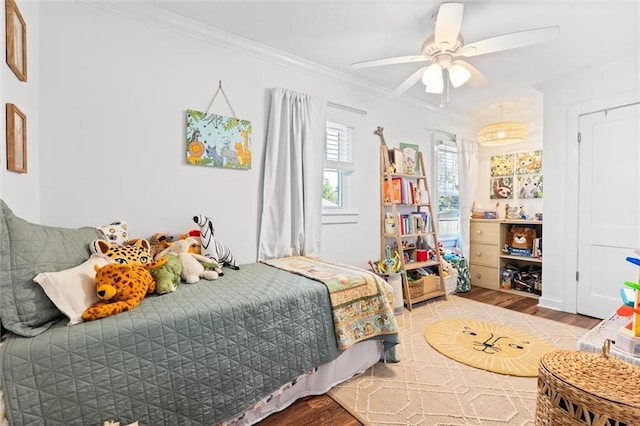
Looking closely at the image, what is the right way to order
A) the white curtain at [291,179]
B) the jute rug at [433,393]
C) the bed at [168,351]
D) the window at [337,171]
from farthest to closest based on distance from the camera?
the window at [337,171], the white curtain at [291,179], the jute rug at [433,393], the bed at [168,351]

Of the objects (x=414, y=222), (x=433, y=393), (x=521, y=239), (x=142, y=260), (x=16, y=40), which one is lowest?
(x=433, y=393)

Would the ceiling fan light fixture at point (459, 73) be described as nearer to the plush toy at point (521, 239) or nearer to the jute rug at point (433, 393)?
the jute rug at point (433, 393)

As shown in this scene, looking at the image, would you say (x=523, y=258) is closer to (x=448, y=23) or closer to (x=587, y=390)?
(x=448, y=23)

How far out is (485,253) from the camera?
4.24 m

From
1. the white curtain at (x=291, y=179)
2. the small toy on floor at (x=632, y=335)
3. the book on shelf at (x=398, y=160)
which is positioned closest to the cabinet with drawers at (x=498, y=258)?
the book on shelf at (x=398, y=160)

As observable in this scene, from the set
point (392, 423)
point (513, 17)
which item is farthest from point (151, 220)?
point (513, 17)

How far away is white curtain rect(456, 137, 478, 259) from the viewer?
170 inches

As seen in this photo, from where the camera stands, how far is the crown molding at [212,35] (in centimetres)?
202

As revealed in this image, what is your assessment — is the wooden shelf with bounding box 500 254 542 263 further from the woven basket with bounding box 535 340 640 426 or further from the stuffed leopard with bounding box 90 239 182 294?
the stuffed leopard with bounding box 90 239 182 294

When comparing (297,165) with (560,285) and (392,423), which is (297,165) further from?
(560,285)

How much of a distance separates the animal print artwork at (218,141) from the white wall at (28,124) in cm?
85

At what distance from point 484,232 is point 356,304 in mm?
3152

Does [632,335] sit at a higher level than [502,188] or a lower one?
lower

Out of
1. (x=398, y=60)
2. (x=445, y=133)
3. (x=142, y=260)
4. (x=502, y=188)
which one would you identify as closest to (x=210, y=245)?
(x=142, y=260)
